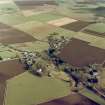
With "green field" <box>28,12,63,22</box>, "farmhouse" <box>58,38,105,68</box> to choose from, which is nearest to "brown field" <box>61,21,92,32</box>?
"green field" <box>28,12,63,22</box>

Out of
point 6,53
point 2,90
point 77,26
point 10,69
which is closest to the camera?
point 2,90

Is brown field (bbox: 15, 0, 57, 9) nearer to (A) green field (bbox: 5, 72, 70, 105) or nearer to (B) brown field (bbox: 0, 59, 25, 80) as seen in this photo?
(B) brown field (bbox: 0, 59, 25, 80)

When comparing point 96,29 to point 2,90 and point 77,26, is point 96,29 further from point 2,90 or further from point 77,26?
point 2,90

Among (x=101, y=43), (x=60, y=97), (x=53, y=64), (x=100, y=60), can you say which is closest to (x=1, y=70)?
(x=53, y=64)

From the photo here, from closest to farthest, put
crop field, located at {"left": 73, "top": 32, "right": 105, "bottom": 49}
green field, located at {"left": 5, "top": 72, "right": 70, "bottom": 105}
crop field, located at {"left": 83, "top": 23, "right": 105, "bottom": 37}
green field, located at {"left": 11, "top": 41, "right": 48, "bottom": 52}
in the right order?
green field, located at {"left": 5, "top": 72, "right": 70, "bottom": 105}, green field, located at {"left": 11, "top": 41, "right": 48, "bottom": 52}, crop field, located at {"left": 73, "top": 32, "right": 105, "bottom": 49}, crop field, located at {"left": 83, "top": 23, "right": 105, "bottom": 37}

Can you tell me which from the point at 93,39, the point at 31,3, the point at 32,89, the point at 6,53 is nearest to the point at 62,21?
the point at 93,39

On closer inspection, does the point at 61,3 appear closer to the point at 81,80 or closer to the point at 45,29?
the point at 45,29
